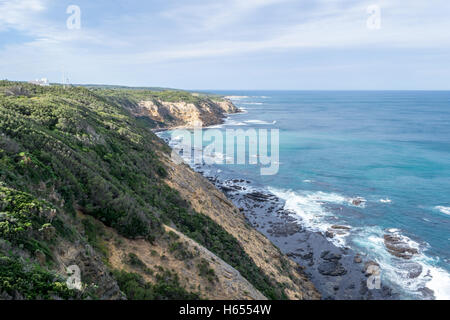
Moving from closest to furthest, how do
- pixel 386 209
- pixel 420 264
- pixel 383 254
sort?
pixel 420 264, pixel 383 254, pixel 386 209

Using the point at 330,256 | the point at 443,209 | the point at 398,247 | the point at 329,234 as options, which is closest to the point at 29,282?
the point at 330,256

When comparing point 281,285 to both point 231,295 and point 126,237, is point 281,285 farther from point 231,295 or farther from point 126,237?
point 126,237

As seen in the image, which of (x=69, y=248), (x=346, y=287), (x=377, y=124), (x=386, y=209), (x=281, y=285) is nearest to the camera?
(x=69, y=248)

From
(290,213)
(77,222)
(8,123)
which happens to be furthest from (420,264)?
(8,123)

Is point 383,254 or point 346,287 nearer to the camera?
point 346,287
